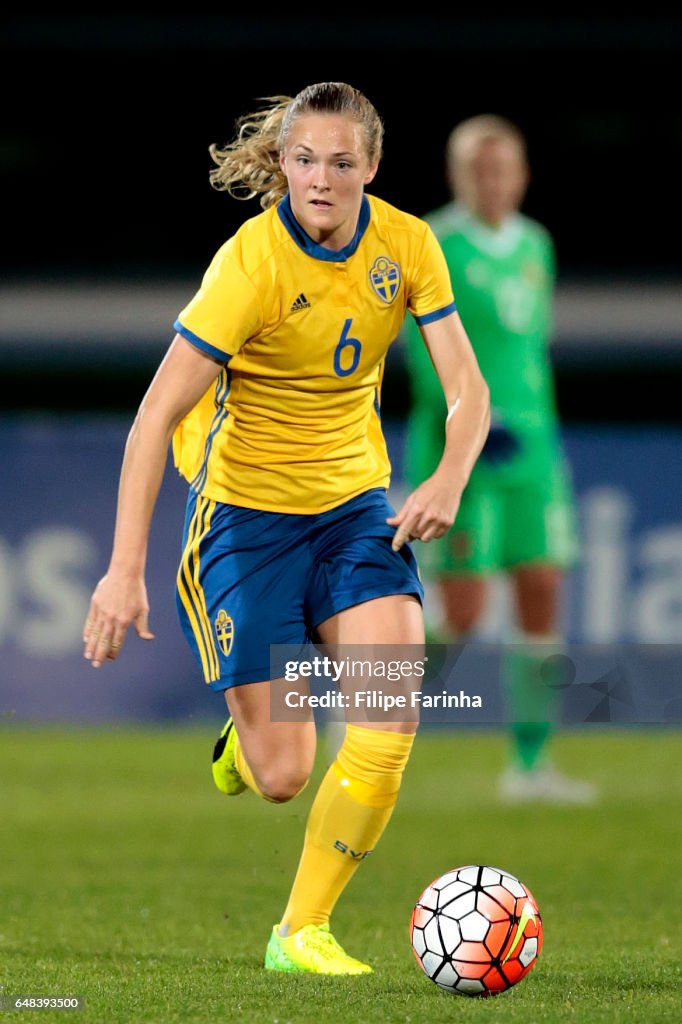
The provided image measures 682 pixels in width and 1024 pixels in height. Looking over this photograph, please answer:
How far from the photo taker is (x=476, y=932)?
137 inches

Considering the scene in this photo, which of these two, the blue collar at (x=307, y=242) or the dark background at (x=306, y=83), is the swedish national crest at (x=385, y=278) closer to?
the blue collar at (x=307, y=242)

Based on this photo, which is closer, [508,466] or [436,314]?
[436,314]

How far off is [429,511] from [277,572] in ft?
1.56

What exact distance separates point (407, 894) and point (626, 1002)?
1.84 m

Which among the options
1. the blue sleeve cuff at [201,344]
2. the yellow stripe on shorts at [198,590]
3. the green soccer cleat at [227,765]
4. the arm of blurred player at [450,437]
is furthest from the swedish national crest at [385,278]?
the green soccer cleat at [227,765]

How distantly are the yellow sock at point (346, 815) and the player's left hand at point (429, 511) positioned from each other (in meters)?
0.45

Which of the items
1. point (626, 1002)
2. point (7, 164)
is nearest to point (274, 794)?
point (626, 1002)

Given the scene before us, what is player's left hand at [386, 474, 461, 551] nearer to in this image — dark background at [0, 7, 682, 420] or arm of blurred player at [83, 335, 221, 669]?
arm of blurred player at [83, 335, 221, 669]

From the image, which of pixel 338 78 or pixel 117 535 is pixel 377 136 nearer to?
pixel 117 535

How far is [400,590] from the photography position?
382 centimetres

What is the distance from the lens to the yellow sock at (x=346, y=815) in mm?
3734

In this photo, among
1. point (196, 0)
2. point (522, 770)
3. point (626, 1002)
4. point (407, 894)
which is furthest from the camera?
point (196, 0)

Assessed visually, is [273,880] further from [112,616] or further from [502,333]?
[502,333]

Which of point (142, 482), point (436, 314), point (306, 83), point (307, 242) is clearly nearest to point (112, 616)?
point (142, 482)
